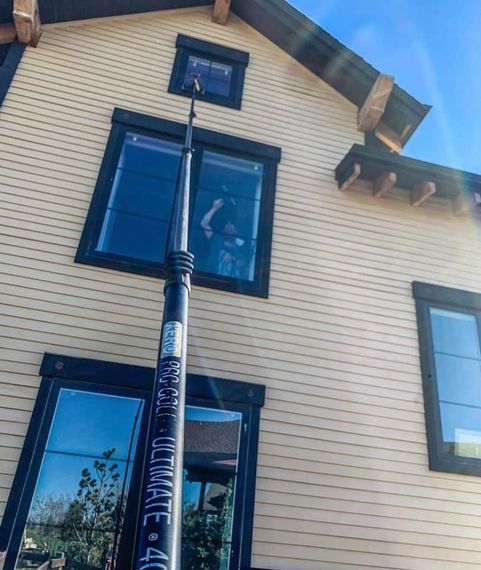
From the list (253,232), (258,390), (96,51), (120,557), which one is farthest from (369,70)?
(120,557)

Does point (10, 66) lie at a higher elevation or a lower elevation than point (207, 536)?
higher

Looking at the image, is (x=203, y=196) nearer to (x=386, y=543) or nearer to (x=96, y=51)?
(x=96, y=51)

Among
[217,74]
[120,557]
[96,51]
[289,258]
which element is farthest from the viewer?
[217,74]

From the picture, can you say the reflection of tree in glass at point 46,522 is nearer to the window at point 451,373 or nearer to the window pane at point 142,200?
the window pane at point 142,200

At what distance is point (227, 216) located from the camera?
202 inches

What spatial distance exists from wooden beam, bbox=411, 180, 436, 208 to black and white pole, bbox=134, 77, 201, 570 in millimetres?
4119

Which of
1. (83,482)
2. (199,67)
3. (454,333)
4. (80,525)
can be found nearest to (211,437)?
(83,482)

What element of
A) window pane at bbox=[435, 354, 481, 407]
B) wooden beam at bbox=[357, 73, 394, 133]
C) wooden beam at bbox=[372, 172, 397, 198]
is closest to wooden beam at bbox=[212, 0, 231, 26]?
wooden beam at bbox=[357, 73, 394, 133]

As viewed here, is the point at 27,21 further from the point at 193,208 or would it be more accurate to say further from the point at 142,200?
the point at 193,208

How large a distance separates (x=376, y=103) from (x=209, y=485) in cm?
467

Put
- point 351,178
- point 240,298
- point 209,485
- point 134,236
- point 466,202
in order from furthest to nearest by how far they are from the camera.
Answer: point 466,202 < point 351,178 < point 134,236 < point 240,298 < point 209,485

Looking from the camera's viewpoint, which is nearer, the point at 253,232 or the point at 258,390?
the point at 258,390

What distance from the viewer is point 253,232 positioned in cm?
506

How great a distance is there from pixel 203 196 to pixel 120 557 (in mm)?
3285
